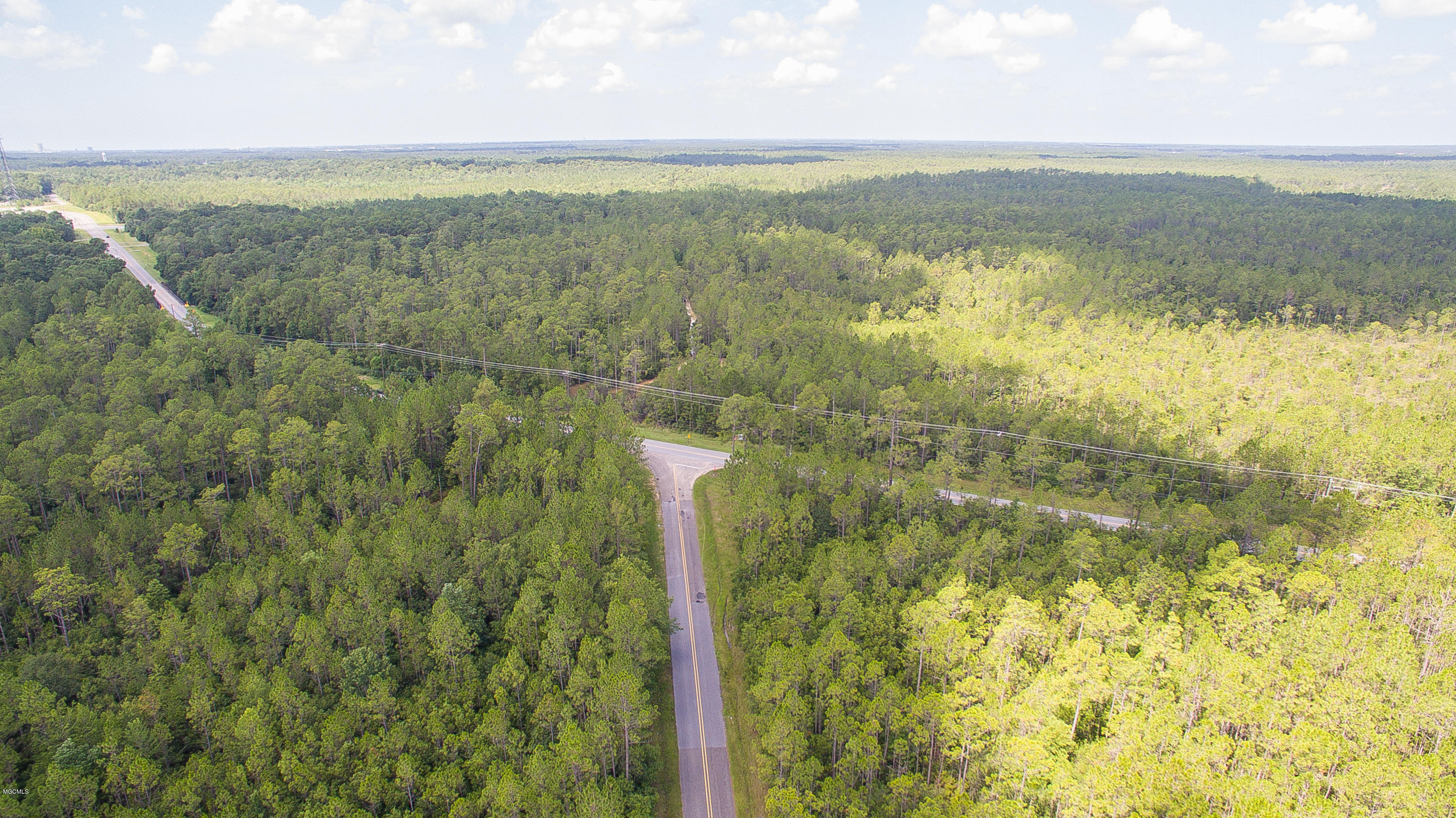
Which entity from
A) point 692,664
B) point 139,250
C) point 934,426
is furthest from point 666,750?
point 139,250

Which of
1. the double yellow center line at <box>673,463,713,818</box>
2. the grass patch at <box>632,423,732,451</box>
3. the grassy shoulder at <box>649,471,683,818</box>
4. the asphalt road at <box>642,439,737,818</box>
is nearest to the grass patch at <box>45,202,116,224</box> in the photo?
the grass patch at <box>632,423,732,451</box>

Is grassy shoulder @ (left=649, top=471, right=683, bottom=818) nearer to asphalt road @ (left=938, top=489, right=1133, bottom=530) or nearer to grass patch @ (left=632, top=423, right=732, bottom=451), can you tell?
asphalt road @ (left=938, top=489, right=1133, bottom=530)

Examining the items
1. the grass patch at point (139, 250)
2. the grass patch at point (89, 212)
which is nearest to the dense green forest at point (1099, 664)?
the grass patch at point (139, 250)

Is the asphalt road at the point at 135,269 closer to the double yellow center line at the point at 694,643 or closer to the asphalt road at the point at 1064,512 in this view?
the double yellow center line at the point at 694,643

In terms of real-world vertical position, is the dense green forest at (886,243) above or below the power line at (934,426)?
above

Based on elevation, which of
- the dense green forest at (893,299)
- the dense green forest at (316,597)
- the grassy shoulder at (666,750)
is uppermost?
the dense green forest at (893,299)
